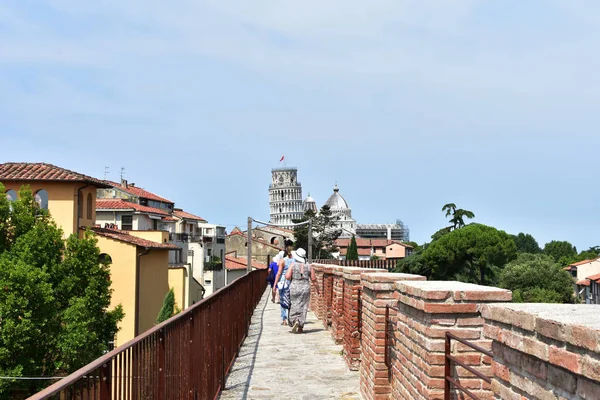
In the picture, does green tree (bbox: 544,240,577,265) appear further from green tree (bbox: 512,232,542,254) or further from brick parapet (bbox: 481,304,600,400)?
brick parapet (bbox: 481,304,600,400)

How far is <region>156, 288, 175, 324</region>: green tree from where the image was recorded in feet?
142

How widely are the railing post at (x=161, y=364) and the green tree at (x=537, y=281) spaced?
58851mm

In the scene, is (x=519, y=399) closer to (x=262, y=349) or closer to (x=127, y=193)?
(x=262, y=349)

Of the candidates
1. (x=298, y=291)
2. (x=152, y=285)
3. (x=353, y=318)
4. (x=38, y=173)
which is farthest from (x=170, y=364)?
(x=152, y=285)

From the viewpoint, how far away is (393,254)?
169750mm

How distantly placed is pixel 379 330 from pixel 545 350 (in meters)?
4.29

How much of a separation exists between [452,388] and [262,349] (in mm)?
7136

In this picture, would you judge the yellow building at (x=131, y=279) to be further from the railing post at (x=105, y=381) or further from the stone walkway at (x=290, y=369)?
the railing post at (x=105, y=381)

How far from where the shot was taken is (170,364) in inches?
209

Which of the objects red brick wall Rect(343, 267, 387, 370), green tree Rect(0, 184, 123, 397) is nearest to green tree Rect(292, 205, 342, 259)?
green tree Rect(0, 184, 123, 397)

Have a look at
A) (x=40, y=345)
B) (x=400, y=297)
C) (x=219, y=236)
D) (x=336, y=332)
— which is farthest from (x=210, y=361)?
(x=219, y=236)

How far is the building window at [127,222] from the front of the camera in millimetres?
60312

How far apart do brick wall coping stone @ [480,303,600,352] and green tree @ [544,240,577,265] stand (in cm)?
15621

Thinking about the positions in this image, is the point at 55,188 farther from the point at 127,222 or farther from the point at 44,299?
the point at 127,222
